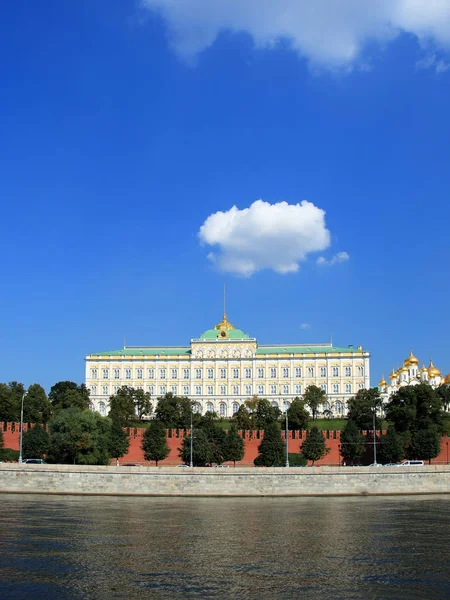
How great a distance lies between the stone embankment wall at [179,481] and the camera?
44.0m

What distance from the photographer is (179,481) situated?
44344 millimetres

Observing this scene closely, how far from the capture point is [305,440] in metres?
57.3

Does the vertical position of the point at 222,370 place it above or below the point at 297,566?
above

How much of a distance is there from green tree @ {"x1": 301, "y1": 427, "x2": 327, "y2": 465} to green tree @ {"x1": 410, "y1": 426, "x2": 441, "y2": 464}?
6455mm

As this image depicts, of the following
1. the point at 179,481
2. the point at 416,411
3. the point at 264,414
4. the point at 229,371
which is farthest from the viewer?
the point at 229,371

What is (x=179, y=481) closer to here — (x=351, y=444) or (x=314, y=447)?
(x=314, y=447)

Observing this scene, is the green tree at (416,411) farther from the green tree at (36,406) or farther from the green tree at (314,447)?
the green tree at (36,406)

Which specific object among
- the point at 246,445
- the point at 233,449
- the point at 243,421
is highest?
the point at 243,421

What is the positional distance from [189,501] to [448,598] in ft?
76.5

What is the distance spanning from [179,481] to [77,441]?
977 cm

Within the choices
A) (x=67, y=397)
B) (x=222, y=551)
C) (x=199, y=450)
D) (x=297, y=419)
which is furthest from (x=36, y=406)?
(x=222, y=551)

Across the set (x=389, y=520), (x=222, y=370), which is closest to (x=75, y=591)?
(x=389, y=520)

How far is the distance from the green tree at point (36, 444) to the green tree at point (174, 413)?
735 inches

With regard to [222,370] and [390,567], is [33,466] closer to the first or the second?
[390,567]
